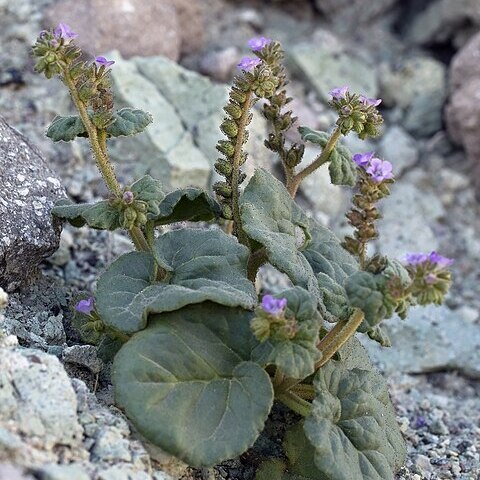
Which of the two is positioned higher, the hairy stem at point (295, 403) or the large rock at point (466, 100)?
the large rock at point (466, 100)

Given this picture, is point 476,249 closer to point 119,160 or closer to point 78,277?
point 119,160

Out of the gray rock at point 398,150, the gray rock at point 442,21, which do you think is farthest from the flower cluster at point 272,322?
the gray rock at point 442,21

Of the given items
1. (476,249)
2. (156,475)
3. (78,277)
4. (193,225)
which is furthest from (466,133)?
(156,475)

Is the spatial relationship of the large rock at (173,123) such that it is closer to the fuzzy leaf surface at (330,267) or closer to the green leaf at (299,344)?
Answer: the fuzzy leaf surface at (330,267)

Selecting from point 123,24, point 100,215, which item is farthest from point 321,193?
point 100,215

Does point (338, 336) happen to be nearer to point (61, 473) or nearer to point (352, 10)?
point (61, 473)

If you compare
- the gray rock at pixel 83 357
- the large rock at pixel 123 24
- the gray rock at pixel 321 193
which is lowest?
the gray rock at pixel 83 357
